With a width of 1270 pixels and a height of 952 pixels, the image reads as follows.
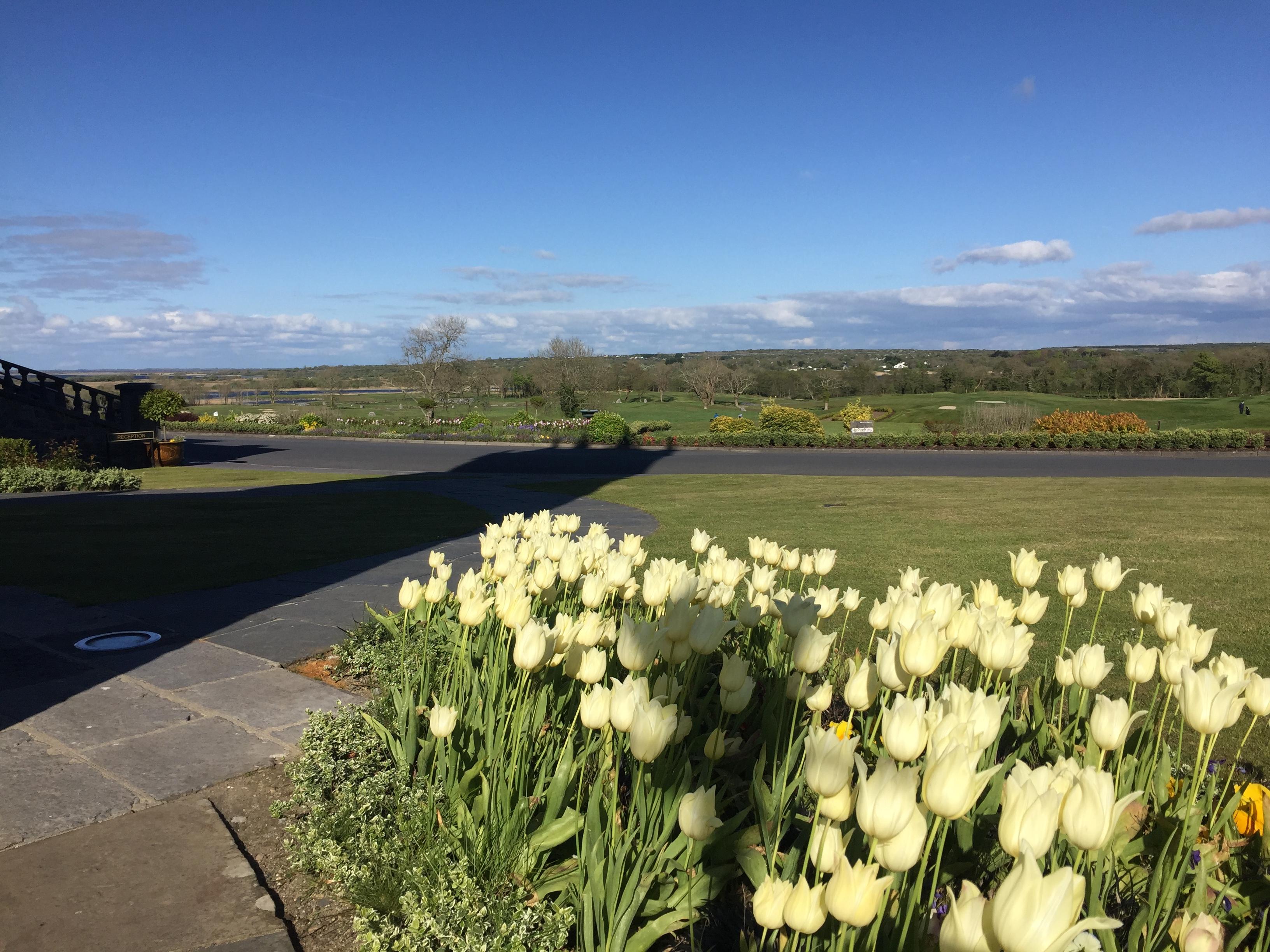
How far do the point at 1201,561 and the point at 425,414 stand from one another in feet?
119

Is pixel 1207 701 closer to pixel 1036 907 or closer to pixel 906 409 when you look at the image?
pixel 1036 907

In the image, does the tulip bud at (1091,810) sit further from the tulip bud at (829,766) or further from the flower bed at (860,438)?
the flower bed at (860,438)

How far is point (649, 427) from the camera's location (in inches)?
1239

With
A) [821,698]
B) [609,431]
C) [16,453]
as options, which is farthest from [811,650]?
[609,431]

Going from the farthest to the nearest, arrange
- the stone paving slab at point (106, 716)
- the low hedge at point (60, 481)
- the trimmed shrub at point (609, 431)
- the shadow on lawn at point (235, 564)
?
the trimmed shrub at point (609, 431), the low hedge at point (60, 481), the shadow on lawn at point (235, 564), the stone paving slab at point (106, 716)

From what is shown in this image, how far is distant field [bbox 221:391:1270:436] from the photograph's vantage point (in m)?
33.8

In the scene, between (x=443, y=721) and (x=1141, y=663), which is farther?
(x=443, y=721)

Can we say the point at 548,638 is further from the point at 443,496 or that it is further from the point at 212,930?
the point at 443,496

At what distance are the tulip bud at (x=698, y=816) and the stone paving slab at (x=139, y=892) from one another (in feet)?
4.40

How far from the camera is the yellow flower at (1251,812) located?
2.27 m

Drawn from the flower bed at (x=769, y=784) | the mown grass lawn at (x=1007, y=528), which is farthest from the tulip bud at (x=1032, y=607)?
the mown grass lawn at (x=1007, y=528)

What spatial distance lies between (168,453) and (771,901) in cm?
2371

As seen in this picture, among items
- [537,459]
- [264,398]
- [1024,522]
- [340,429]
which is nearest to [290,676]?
[1024,522]

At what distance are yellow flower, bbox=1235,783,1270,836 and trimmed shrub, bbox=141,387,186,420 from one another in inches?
935
